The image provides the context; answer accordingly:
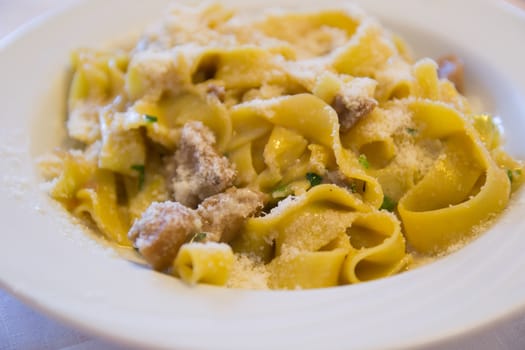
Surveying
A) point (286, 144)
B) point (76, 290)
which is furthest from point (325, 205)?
point (76, 290)

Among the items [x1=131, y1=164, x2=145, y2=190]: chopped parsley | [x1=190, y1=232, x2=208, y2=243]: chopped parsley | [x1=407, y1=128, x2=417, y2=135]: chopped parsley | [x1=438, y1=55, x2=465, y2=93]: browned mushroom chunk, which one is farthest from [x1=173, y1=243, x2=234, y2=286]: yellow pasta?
[x1=438, y1=55, x2=465, y2=93]: browned mushroom chunk

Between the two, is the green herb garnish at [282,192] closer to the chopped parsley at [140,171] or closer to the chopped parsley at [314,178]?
the chopped parsley at [314,178]

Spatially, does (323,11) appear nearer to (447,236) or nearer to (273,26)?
(273,26)

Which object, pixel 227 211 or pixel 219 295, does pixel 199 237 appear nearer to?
pixel 227 211

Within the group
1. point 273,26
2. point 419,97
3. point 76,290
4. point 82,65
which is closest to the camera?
A: point 76,290

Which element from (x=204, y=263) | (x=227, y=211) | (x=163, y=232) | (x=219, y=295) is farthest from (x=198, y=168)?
(x=219, y=295)

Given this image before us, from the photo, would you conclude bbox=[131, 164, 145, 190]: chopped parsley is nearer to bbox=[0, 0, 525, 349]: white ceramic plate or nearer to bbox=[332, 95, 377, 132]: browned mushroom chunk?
bbox=[0, 0, 525, 349]: white ceramic plate
